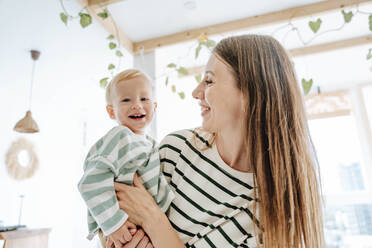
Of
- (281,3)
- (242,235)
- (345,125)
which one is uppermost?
(281,3)

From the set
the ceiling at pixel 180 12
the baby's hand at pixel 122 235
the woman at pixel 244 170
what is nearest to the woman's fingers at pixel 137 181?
the woman at pixel 244 170

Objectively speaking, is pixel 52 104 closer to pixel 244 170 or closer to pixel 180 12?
pixel 180 12

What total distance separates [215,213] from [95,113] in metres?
2.46

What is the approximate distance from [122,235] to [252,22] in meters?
3.04

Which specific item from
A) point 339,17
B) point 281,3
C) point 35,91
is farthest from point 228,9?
point 35,91

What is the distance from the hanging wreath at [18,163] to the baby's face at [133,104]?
1448 millimetres

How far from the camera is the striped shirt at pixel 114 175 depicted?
0.81 m

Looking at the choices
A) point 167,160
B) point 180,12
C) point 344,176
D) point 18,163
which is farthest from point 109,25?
point 344,176

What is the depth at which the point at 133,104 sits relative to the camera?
1096 millimetres

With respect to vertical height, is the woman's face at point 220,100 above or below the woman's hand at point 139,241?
above

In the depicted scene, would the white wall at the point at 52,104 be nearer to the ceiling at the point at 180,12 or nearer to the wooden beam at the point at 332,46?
the ceiling at the point at 180,12

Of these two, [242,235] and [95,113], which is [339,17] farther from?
[242,235]

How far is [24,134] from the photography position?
2.25m

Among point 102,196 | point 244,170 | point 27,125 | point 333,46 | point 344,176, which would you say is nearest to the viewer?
point 102,196
